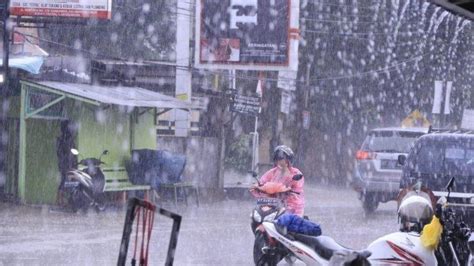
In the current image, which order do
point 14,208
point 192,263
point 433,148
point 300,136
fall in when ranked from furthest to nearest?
point 300,136
point 14,208
point 433,148
point 192,263

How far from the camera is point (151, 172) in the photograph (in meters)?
23.4

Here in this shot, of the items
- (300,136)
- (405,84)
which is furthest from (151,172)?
(405,84)

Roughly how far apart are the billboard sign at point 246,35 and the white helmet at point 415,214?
821 inches

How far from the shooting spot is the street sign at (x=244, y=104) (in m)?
28.6

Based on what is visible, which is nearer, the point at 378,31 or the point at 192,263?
the point at 192,263

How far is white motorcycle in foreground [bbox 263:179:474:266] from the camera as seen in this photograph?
21.4ft

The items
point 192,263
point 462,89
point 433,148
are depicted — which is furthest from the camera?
point 462,89

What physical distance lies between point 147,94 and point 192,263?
12.3 meters

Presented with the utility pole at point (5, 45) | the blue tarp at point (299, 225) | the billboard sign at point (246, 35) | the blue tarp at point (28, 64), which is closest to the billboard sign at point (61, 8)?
the blue tarp at point (28, 64)

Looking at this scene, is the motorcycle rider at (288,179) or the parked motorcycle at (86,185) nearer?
the motorcycle rider at (288,179)

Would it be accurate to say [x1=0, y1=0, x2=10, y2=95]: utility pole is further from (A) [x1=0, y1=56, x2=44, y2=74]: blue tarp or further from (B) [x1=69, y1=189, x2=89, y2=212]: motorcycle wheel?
(B) [x1=69, y1=189, x2=89, y2=212]: motorcycle wheel

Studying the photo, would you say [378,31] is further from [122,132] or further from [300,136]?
[122,132]

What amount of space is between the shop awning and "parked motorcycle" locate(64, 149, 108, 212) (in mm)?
1208

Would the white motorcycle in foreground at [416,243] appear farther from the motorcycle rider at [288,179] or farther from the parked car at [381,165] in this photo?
the parked car at [381,165]
